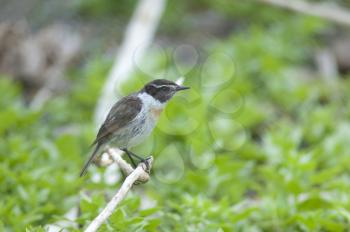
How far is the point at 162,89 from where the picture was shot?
4.36m

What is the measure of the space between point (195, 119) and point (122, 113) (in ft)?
7.60

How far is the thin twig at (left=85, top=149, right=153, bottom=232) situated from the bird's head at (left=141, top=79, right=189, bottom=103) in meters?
0.43

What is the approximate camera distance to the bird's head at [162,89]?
4.36 meters

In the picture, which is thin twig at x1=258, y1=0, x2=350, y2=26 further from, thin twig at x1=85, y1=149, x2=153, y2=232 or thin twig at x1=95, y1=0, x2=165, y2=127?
thin twig at x1=85, y1=149, x2=153, y2=232

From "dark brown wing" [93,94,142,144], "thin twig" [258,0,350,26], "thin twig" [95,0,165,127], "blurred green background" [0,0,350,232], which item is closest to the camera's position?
"dark brown wing" [93,94,142,144]

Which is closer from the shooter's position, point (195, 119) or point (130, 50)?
point (195, 119)

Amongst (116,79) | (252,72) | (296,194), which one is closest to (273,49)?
(252,72)

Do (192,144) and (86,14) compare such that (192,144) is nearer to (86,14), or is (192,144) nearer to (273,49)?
(273,49)

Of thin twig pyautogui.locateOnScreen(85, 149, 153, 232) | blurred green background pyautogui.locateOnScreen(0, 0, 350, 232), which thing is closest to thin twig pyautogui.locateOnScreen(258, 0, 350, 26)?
blurred green background pyautogui.locateOnScreen(0, 0, 350, 232)

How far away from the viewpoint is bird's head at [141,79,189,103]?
436cm

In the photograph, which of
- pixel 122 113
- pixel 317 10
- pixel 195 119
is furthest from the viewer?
pixel 317 10

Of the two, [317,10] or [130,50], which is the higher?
[317,10]

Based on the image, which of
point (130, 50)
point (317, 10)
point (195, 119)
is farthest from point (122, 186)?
point (317, 10)

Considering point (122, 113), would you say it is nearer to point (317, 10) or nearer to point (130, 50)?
point (130, 50)
